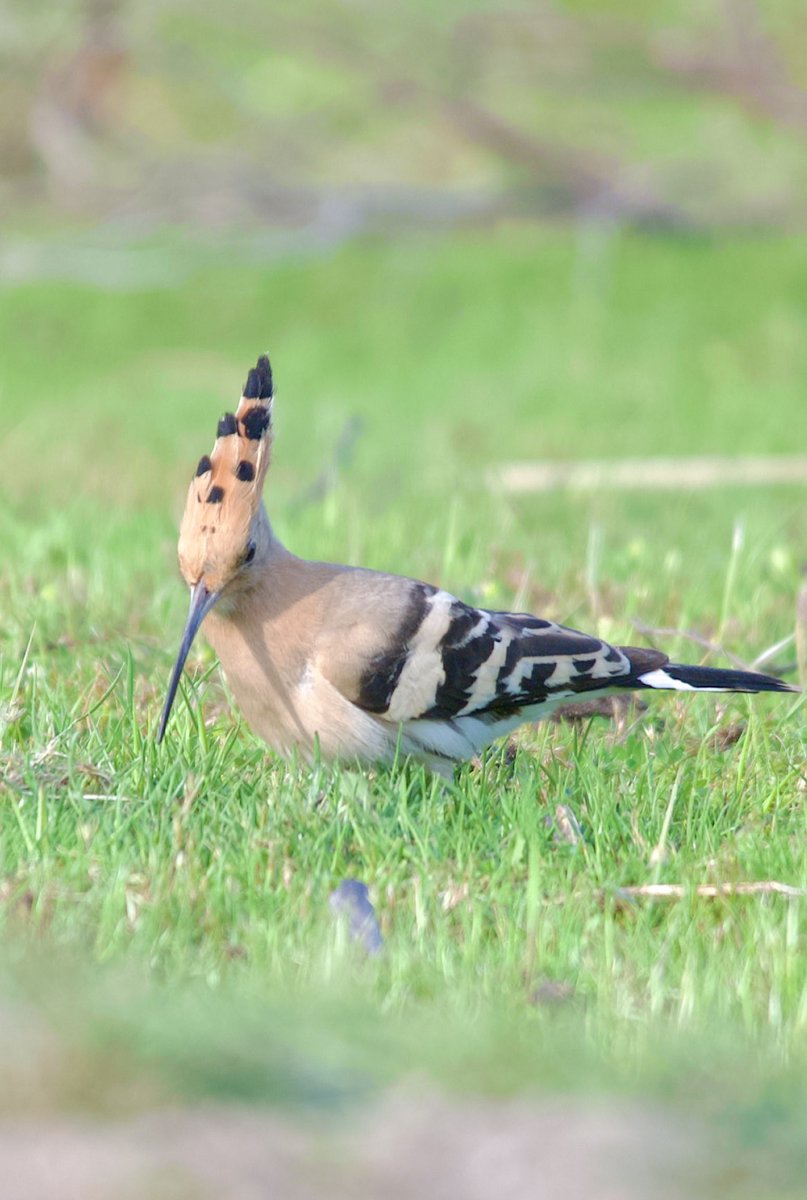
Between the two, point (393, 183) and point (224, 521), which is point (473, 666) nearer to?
point (224, 521)

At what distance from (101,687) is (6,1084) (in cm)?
228

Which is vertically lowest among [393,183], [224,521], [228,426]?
[224,521]

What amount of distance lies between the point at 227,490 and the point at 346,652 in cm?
38

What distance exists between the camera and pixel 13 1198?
4.89 ft

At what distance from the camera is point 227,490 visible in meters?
3.36

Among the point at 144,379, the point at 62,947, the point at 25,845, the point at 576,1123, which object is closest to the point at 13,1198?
the point at 576,1123

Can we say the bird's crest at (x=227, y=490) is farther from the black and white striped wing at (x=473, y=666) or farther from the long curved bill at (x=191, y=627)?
the black and white striped wing at (x=473, y=666)

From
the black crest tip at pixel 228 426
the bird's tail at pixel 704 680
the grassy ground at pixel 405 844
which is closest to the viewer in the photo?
the grassy ground at pixel 405 844

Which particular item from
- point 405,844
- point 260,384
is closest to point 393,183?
point 260,384

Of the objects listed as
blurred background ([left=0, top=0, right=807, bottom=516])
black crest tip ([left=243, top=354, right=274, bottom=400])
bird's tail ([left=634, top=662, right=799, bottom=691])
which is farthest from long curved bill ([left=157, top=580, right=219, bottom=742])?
blurred background ([left=0, top=0, right=807, bottom=516])

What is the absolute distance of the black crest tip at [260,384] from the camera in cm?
349

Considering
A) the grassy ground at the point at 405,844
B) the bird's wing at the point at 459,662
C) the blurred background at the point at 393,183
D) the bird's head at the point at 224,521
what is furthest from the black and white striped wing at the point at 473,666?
the blurred background at the point at 393,183

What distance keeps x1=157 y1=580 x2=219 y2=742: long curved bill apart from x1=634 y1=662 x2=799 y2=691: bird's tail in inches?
34.3

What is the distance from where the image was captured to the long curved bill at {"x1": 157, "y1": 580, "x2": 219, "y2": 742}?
326 centimetres
